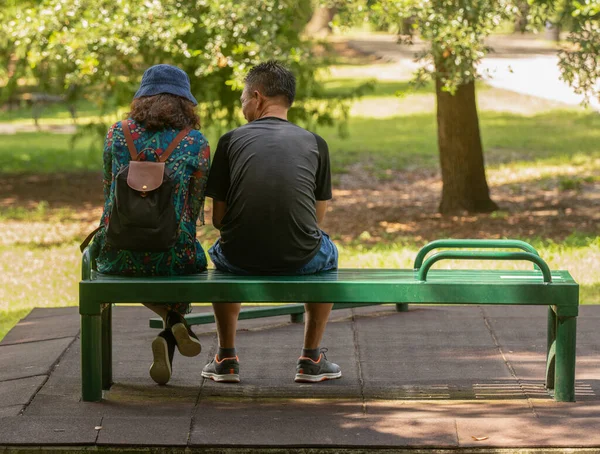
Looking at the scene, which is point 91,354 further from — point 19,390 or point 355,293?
point 355,293

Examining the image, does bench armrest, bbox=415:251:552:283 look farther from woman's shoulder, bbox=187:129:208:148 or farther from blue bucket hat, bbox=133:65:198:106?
blue bucket hat, bbox=133:65:198:106

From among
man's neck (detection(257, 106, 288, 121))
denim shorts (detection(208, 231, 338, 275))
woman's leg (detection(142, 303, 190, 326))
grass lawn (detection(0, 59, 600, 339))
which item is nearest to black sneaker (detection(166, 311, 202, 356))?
woman's leg (detection(142, 303, 190, 326))

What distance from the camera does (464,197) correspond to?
38.8 feet

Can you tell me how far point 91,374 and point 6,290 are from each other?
379cm

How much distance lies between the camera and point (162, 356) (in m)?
4.98

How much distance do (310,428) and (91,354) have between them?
1.04 meters

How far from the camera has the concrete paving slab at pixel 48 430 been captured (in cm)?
425

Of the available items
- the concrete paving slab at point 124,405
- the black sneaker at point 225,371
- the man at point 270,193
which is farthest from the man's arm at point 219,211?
the concrete paving slab at point 124,405

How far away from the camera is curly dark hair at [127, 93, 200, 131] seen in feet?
16.2

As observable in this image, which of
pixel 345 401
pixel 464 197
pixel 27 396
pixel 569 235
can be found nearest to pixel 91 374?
pixel 27 396

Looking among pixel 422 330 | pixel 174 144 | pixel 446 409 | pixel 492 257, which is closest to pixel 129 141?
pixel 174 144

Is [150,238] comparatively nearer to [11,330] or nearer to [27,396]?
[27,396]

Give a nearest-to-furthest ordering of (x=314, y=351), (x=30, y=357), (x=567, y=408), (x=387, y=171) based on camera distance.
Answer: (x=567, y=408) → (x=314, y=351) → (x=30, y=357) → (x=387, y=171)

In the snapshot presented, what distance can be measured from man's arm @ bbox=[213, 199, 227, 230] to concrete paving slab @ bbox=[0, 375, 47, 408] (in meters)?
1.15
